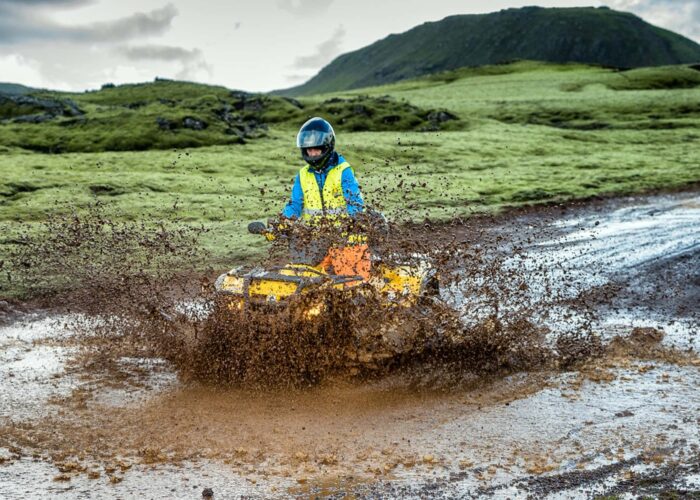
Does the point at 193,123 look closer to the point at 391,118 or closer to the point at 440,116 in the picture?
the point at 391,118

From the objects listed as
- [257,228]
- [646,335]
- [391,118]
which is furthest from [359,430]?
[391,118]

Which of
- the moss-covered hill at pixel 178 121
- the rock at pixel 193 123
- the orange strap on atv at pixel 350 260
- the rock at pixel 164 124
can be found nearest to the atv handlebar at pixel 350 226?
the orange strap on atv at pixel 350 260

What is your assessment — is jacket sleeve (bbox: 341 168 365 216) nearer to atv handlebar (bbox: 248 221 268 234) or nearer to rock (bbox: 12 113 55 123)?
atv handlebar (bbox: 248 221 268 234)

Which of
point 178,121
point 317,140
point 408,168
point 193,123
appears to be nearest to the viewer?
point 317,140

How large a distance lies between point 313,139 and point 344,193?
0.85 metres

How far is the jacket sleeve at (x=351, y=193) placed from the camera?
10.1 metres

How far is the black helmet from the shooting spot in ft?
33.2

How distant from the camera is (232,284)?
373 inches

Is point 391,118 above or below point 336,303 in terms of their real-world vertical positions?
above

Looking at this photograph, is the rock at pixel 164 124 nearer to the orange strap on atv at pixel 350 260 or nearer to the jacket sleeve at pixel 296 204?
the jacket sleeve at pixel 296 204

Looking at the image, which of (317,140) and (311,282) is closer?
(311,282)

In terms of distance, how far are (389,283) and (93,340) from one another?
16.8 ft

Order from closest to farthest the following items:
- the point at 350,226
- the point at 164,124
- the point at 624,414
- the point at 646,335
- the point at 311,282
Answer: the point at 624,414 → the point at 311,282 → the point at 350,226 → the point at 646,335 → the point at 164,124

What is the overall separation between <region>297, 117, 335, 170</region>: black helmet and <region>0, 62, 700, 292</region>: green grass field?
1.38 m
